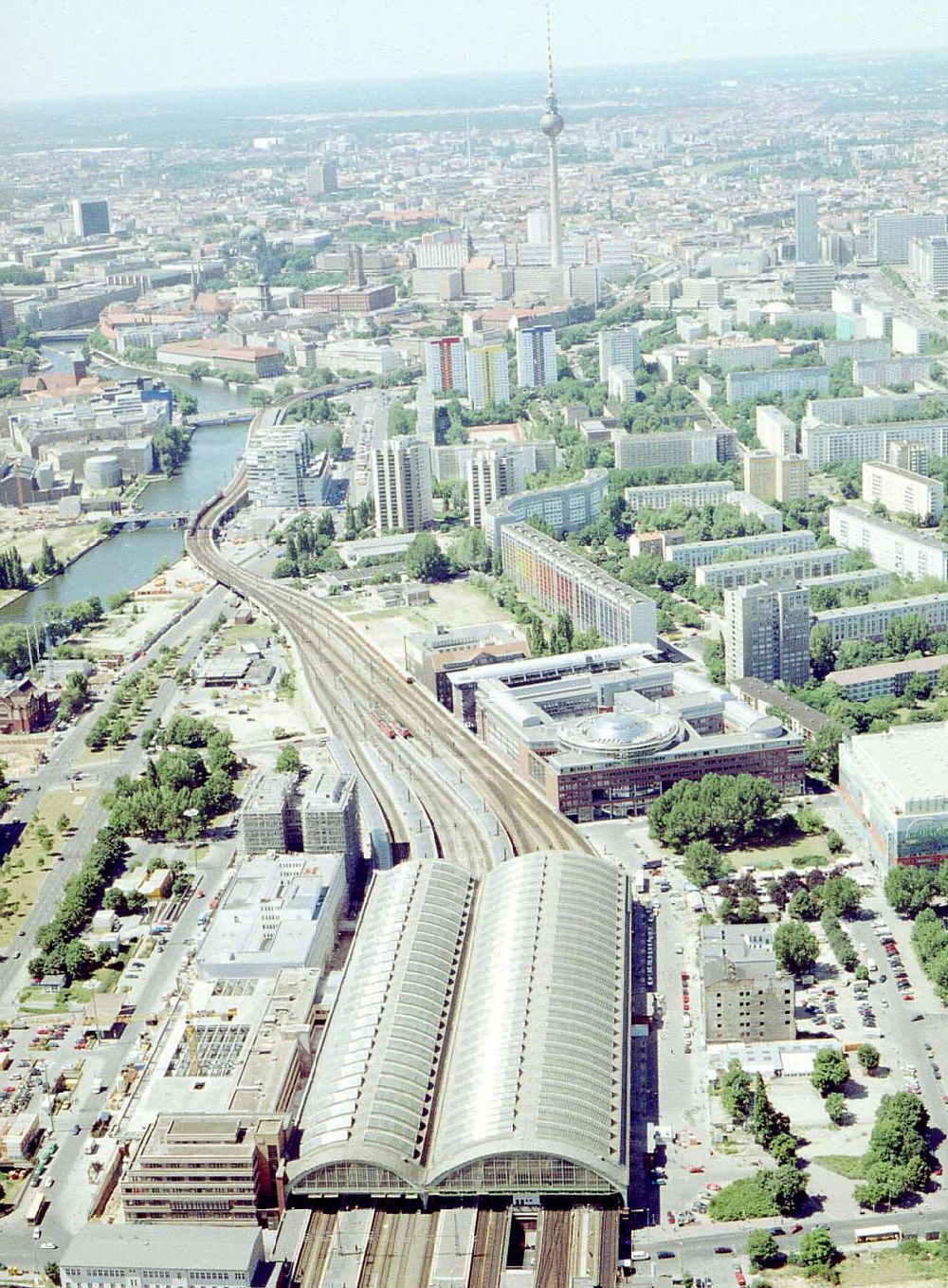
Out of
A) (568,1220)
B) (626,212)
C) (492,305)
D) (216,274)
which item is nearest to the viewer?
(568,1220)

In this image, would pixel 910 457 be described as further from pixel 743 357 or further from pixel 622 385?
pixel 743 357

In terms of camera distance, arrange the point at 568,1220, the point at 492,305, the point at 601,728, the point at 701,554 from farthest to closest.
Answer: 1. the point at 492,305
2. the point at 701,554
3. the point at 601,728
4. the point at 568,1220

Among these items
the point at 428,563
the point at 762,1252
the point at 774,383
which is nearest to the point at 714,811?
the point at 762,1252

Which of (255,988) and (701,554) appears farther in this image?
(701,554)

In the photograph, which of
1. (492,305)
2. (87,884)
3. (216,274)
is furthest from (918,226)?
(87,884)

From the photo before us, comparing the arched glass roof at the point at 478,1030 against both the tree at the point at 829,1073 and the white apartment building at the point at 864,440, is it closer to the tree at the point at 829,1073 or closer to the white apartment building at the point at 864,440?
the tree at the point at 829,1073

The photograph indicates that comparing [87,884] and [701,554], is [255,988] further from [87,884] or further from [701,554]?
[701,554]
